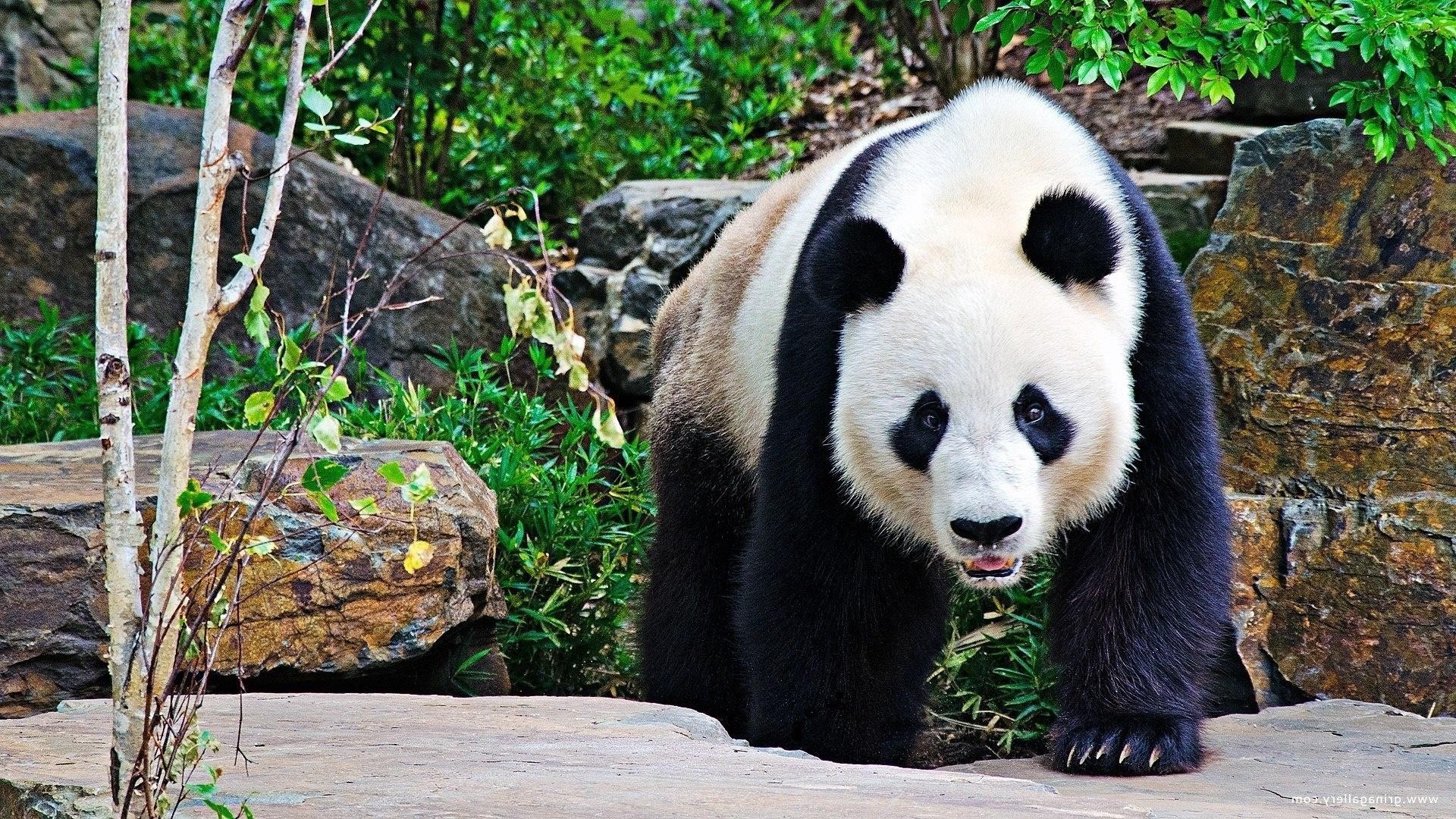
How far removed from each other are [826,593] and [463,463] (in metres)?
1.46

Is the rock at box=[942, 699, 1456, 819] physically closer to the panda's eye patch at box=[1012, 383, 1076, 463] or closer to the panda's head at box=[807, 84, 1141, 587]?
the panda's head at box=[807, 84, 1141, 587]

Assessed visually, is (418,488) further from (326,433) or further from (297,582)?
(297,582)

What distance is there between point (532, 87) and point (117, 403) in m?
6.48

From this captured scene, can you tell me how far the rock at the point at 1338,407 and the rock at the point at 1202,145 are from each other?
6.31 feet

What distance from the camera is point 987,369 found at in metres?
3.14

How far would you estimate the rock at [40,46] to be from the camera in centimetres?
893

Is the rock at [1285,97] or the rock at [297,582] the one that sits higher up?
the rock at [1285,97]

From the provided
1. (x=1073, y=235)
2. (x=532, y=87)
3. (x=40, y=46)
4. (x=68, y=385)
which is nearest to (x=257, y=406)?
(x=1073, y=235)

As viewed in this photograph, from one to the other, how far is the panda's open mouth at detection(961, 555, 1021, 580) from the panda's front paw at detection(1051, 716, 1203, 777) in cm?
48

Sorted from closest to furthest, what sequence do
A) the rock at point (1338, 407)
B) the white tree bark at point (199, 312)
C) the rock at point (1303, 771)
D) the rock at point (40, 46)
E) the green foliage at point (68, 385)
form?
the white tree bark at point (199, 312) < the rock at point (1303, 771) < the rock at point (1338, 407) < the green foliage at point (68, 385) < the rock at point (40, 46)

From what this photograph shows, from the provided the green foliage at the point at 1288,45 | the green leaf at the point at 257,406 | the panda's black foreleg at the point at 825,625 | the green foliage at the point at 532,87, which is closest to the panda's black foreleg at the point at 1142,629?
the panda's black foreleg at the point at 825,625

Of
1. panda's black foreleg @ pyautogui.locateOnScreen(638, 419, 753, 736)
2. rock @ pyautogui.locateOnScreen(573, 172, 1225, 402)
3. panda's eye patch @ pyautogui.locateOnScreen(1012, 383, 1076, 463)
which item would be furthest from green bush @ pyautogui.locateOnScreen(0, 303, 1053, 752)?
panda's eye patch @ pyautogui.locateOnScreen(1012, 383, 1076, 463)

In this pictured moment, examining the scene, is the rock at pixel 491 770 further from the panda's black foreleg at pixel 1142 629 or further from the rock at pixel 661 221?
the rock at pixel 661 221

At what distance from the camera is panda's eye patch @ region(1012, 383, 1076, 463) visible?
3.16 meters
